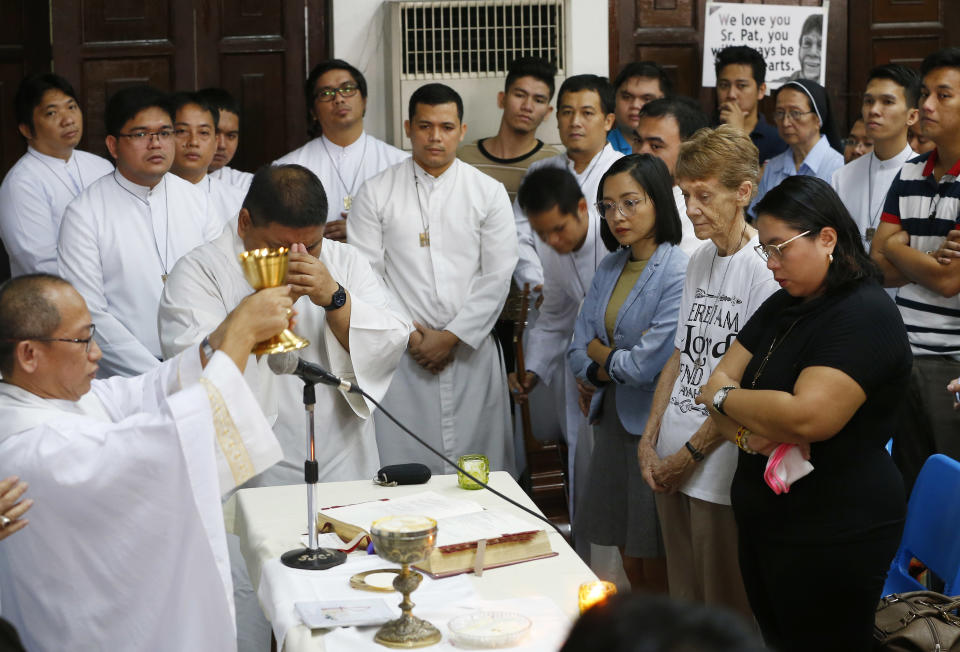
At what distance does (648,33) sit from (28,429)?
4482 millimetres

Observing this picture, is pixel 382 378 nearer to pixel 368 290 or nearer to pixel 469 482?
pixel 368 290

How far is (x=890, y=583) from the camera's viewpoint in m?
2.79

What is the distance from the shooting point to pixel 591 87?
183 inches

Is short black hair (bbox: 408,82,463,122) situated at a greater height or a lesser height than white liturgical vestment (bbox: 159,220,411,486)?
greater

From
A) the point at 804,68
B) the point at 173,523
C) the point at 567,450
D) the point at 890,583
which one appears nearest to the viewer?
the point at 173,523

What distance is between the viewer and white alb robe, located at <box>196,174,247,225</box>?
188 inches

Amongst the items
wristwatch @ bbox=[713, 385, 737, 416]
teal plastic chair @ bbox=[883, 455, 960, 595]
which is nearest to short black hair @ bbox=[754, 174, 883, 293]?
wristwatch @ bbox=[713, 385, 737, 416]

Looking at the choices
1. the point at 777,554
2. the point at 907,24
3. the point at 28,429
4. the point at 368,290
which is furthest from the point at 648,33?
the point at 28,429

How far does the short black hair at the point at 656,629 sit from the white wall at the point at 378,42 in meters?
4.91

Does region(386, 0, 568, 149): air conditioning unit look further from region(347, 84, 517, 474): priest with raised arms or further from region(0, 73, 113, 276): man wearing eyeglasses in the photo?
region(0, 73, 113, 276): man wearing eyeglasses

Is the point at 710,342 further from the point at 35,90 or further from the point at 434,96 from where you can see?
the point at 35,90

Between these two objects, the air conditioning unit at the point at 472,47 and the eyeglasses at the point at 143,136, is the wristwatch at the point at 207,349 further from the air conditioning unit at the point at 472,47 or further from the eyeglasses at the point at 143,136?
the air conditioning unit at the point at 472,47

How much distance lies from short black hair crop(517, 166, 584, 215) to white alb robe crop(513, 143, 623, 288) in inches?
16.7

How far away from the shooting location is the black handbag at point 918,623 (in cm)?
220
